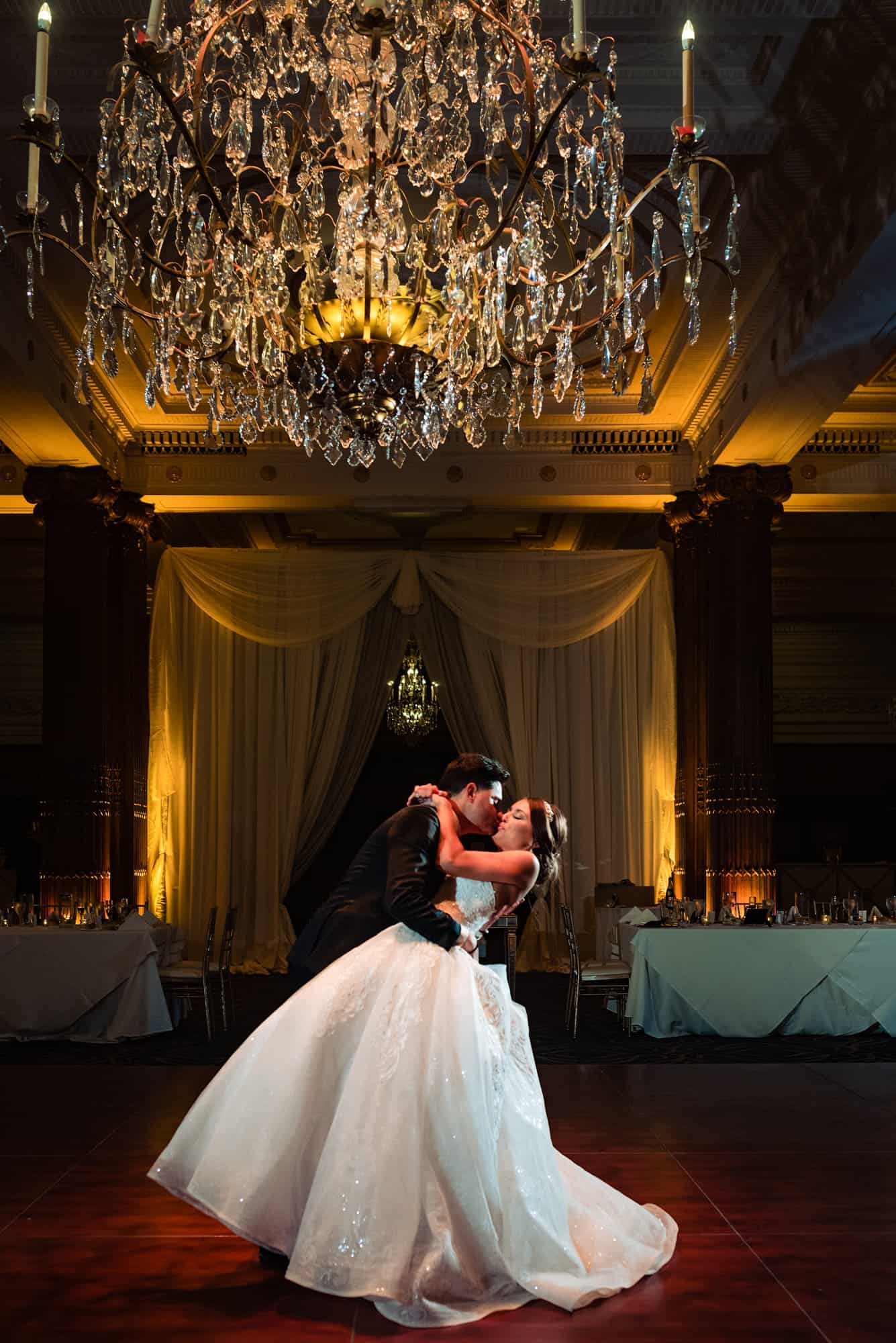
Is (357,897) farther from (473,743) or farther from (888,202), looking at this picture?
(473,743)

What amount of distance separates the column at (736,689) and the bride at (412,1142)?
665cm

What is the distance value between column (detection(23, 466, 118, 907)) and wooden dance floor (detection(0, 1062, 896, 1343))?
3.21 meters

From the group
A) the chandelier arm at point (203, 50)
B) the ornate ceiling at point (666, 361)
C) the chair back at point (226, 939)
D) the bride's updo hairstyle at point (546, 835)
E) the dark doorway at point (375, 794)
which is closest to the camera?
the bride's updo hairstyle at point (546, 835)

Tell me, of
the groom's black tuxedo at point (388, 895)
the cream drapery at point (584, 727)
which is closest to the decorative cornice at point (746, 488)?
the cream drapery at point (584, 727)

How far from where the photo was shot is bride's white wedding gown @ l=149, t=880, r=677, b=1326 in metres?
3.08

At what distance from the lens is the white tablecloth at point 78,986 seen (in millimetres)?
8031

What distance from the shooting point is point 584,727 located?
11844 millimetres

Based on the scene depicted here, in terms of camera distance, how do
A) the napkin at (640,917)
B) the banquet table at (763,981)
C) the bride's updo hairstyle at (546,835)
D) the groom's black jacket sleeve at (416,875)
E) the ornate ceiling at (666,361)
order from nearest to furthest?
the groom's black jacket sleeve at (416,875)
the bride's updo hairstyle at (546,835)
the ornate ceiling at (666,361)
the banquet table at (763,981)
the napkin at (640,917)

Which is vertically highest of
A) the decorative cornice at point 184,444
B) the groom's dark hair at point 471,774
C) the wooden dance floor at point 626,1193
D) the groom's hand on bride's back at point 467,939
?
the decorative cornice at point 184,444

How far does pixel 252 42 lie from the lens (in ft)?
14.2

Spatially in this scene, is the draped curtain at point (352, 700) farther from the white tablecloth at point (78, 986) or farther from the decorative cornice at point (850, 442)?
the white tablecloth at point (78, 986)

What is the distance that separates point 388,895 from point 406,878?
0.24 ft

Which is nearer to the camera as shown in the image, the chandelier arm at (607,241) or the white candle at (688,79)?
the white candle at (688,79)

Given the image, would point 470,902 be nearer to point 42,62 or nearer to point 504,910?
point 504,910
